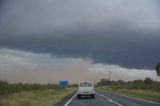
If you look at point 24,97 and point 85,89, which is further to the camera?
point 85,89

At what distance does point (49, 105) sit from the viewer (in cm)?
3225

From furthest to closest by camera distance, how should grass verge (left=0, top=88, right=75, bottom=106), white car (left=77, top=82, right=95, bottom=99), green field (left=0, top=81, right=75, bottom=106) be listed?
white car (left=77, top=82, right=95, bottom=99) < green field (left=0, top=81, right=75, bottom=106) < grass verge (left=0, top=88, right=75, bottom=106)

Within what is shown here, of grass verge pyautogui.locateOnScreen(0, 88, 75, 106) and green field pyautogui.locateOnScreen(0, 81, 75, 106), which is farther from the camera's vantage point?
green field pyautogui.locateOnScreen(0, 81, 75, 106)

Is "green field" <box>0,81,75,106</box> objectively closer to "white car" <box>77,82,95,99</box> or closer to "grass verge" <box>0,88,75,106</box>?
"grass verge" <box>0,88,75,106</box>

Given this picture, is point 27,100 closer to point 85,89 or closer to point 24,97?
point 24,97

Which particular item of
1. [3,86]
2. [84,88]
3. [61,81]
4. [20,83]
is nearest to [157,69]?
[61,81]

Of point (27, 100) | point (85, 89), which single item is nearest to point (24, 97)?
point (27, 100)

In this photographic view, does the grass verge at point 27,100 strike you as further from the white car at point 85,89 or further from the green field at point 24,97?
the white car at point 85,89

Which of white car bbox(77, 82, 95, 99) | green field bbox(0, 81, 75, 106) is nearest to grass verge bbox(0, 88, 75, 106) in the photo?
green field bbox(0, 81, 75, 106)

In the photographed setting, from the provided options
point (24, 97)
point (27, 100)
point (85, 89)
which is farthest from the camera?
point (85, 89)

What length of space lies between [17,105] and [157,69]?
88.9 m

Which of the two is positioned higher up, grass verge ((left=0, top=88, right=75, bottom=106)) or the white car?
the white car

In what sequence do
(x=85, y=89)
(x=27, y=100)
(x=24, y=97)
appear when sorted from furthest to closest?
(x=85, y=89), (x=24, y=97), (x=27, y=100)

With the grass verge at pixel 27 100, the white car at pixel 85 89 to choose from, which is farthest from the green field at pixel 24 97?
the white car at pixel 85 89
